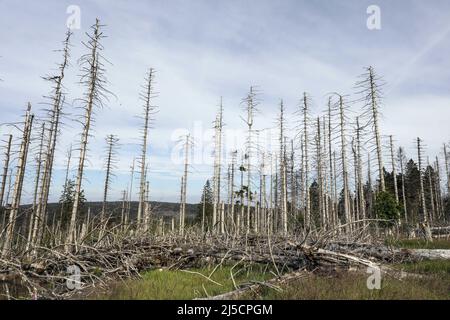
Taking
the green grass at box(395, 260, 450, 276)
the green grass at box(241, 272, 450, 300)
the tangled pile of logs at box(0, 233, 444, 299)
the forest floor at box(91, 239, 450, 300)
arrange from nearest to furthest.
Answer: the green grass at box(241, 272, 450, 300) → the forest floor at box(91, 239, 450, 300) → the tangled pile of logs at box(0, 233, 444, 299) → the green grass at box(395, 260, 450, 276)

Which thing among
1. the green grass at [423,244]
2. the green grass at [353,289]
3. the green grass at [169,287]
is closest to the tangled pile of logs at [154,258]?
the green grass at [169,287]

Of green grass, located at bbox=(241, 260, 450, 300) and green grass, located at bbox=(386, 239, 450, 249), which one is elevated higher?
green grass, located at bbox=(386, 239, 450, 249)

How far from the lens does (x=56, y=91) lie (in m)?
19.2

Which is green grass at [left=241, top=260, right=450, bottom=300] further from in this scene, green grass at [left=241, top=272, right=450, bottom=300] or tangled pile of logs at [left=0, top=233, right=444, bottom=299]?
tangled pile of logs at [left=0, top=233, right=444, bottom=299]

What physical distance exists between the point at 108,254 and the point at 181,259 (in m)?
1.92

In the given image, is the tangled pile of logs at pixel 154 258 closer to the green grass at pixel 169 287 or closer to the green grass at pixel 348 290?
the green grass at pixel 169 287

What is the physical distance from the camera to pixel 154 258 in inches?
340

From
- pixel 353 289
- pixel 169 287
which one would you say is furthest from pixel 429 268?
pixel 169 287

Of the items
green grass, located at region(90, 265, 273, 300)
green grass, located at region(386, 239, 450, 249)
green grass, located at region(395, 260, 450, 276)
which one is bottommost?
green grass, located at region(90, 265, 273, 300)

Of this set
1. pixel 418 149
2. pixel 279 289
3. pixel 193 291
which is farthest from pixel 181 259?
pixel 418 149

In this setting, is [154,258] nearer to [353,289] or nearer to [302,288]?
[302,288]

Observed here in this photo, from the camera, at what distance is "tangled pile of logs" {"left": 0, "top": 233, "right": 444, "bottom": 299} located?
603cm

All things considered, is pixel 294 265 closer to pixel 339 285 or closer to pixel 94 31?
pixel 339 285

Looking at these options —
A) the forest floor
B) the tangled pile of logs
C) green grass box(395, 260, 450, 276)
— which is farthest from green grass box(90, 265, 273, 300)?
green grass box(395, 260, 450, 276)
